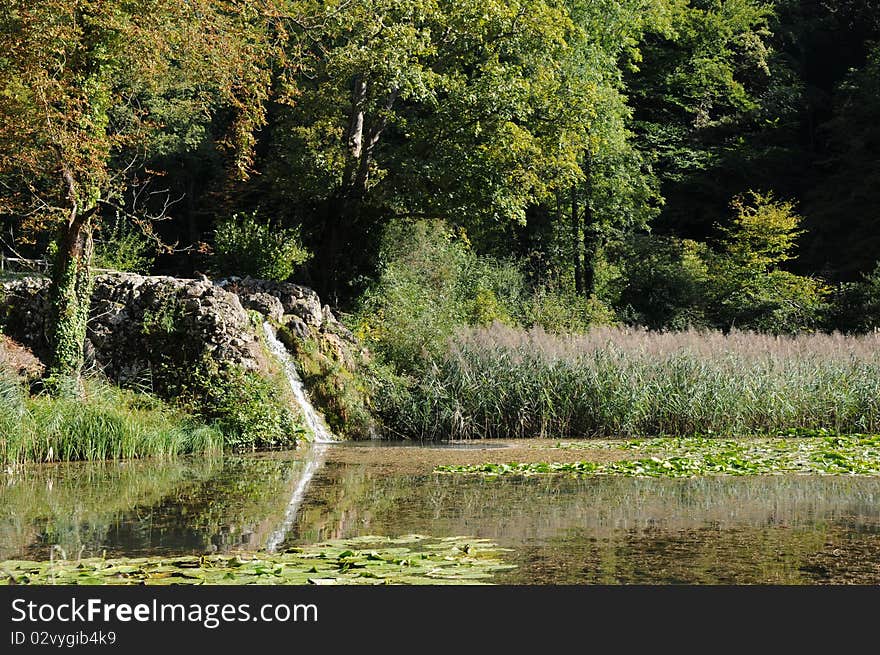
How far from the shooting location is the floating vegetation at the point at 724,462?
870 centimetres

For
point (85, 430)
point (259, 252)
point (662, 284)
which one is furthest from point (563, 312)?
point (85, 430)

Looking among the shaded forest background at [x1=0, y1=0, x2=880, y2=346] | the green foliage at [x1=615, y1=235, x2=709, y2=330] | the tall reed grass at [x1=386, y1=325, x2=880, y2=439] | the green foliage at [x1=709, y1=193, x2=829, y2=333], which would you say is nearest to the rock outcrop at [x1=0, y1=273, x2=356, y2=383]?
the shaded forest background at [x1=0, y1=0, x2=880, y2=346]

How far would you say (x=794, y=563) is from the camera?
4750 millimetres

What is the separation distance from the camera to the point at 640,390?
41.6 feet

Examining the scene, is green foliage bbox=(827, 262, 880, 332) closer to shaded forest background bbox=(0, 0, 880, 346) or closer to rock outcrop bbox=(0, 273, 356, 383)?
shaded forest background bbox=(0, 0, 880, 346)

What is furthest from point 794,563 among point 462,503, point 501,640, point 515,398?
point 515,398

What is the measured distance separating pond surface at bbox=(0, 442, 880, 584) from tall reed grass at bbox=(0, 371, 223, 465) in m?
0.52

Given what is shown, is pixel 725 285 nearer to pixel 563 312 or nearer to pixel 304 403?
pixel 563 312

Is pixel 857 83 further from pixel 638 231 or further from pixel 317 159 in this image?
pixel 317 159

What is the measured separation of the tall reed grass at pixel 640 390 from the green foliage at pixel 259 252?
5212mm

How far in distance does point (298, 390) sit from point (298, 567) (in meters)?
9.12

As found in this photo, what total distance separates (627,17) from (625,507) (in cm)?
2017

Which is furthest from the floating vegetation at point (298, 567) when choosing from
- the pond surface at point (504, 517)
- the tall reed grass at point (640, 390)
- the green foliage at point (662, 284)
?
the green foliage at point (662, 284)

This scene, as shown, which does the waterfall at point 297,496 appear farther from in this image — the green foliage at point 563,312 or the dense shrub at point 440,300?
the green foliage at point 563,312
